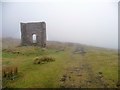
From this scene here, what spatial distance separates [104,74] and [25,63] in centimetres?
921

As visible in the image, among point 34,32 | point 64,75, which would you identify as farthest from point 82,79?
point 34,32

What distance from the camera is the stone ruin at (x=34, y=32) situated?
43.3m

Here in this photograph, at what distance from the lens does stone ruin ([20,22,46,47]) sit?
43.3 metres

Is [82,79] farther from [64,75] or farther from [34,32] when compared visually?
[34,32]

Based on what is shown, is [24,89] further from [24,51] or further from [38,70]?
[24,51]

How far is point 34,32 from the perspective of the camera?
43.9 meters

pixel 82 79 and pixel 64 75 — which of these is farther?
pixel 64 75

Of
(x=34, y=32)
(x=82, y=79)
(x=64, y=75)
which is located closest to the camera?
(x=82, y=79)

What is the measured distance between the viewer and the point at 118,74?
20719mm

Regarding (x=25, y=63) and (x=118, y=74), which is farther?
(x=25, y=63)

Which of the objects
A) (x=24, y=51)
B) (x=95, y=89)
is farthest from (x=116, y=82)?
(x=24, y=51)

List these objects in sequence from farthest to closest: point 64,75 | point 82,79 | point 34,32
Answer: point 34,32, point 64,75, point 82,79

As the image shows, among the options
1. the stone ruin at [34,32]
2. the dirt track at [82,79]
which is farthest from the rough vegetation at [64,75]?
the stone ruin at [34,32]

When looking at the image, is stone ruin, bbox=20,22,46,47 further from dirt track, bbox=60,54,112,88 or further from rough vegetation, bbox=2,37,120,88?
dirt track, bbox=60,54,112,88
